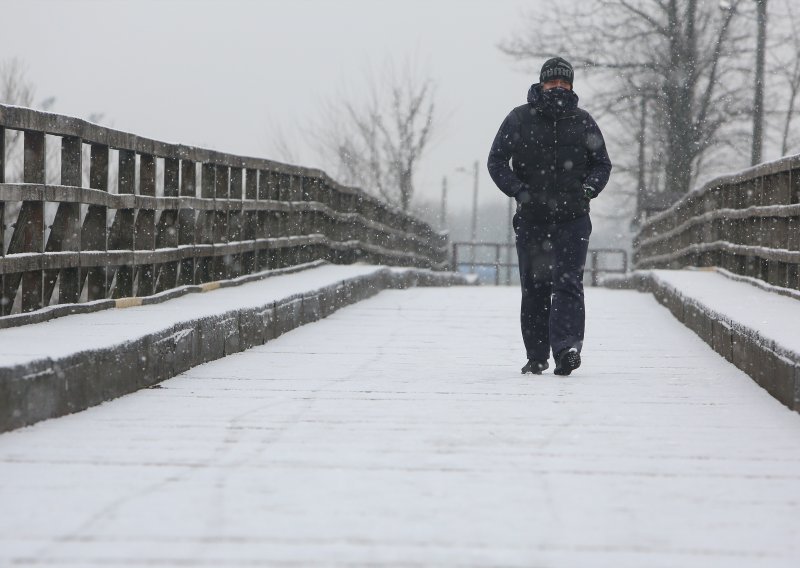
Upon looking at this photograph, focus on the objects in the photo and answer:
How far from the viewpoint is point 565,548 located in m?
3.25

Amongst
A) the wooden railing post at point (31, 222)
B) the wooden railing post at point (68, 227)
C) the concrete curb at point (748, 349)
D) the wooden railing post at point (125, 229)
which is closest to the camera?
the concrete curb at point (748, 349)

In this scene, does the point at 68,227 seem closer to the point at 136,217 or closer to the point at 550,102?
the point at 136,217

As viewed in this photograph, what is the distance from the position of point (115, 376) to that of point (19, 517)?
2.31 m

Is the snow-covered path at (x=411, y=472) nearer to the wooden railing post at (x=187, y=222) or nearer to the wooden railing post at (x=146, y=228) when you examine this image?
the wooden railing post at (x=146, y=228)

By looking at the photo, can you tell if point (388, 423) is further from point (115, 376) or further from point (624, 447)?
point (115, 376)

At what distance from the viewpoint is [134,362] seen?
6.05 m

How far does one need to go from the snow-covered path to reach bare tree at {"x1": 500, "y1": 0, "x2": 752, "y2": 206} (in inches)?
1068

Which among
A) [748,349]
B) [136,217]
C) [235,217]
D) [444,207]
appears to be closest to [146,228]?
[136,217]

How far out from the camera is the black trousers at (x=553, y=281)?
7.11 m

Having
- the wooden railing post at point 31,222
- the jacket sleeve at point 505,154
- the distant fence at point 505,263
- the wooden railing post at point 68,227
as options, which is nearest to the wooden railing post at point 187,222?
the wooden railing post at point 68,227

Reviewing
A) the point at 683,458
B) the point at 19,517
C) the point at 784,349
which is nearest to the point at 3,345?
the point at 19,517

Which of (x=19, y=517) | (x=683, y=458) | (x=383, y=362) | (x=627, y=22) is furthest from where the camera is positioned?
(x=627, y=22)

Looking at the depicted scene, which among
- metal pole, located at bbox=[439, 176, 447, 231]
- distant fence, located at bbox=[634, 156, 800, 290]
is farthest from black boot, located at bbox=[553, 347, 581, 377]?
metal pole, located at bbox=[439, 176, 447, 231]

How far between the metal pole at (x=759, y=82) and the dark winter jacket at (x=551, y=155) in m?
13.8
